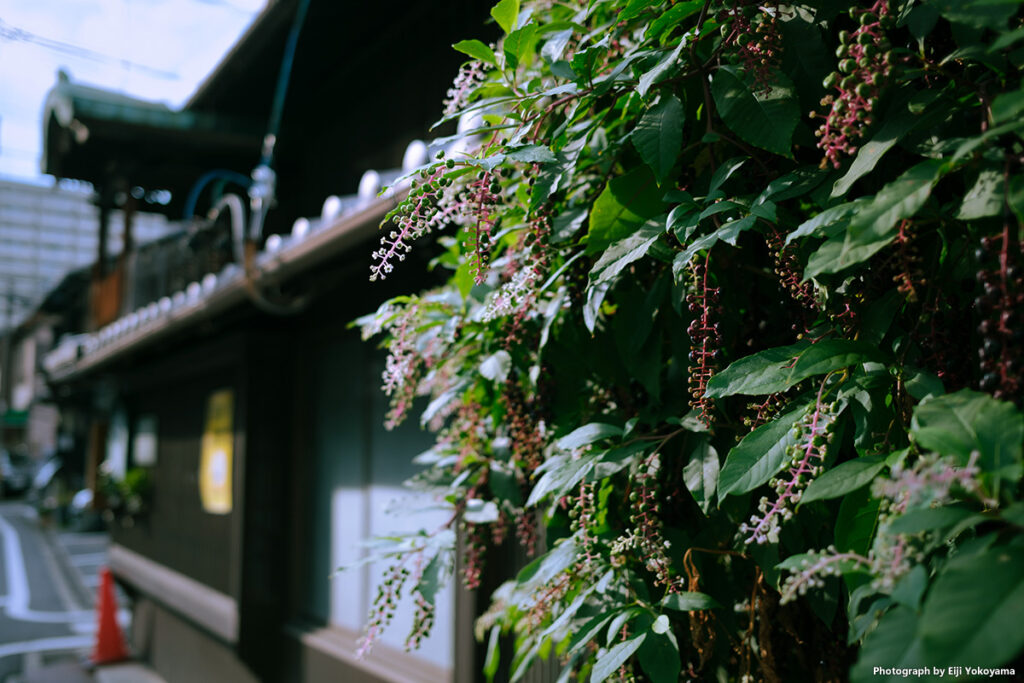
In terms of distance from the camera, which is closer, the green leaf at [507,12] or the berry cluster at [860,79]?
the berry cluster at [860,79]

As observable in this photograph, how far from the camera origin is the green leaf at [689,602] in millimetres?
1247

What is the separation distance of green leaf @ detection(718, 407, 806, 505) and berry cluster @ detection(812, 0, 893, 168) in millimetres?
385

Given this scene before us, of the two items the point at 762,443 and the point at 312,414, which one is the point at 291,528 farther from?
the point at 762,443

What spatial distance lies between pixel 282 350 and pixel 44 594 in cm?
1058

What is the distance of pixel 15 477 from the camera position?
2923 cm

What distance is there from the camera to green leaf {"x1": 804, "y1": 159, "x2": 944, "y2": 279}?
853 mm

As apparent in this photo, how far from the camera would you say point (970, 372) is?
41.5 inches

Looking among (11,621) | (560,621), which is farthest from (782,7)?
(11,621)

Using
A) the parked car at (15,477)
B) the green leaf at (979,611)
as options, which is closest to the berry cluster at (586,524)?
the green leaf at (979,611)

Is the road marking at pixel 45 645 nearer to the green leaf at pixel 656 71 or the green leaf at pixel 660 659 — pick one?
the green leaf at pixel 660 659

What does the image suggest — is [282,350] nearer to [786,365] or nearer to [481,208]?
[481,208]

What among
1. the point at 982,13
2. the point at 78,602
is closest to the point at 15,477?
the point at 78,602

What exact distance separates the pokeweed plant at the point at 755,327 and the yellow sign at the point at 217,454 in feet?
14.8

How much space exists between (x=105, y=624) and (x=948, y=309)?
9197 millimetres
